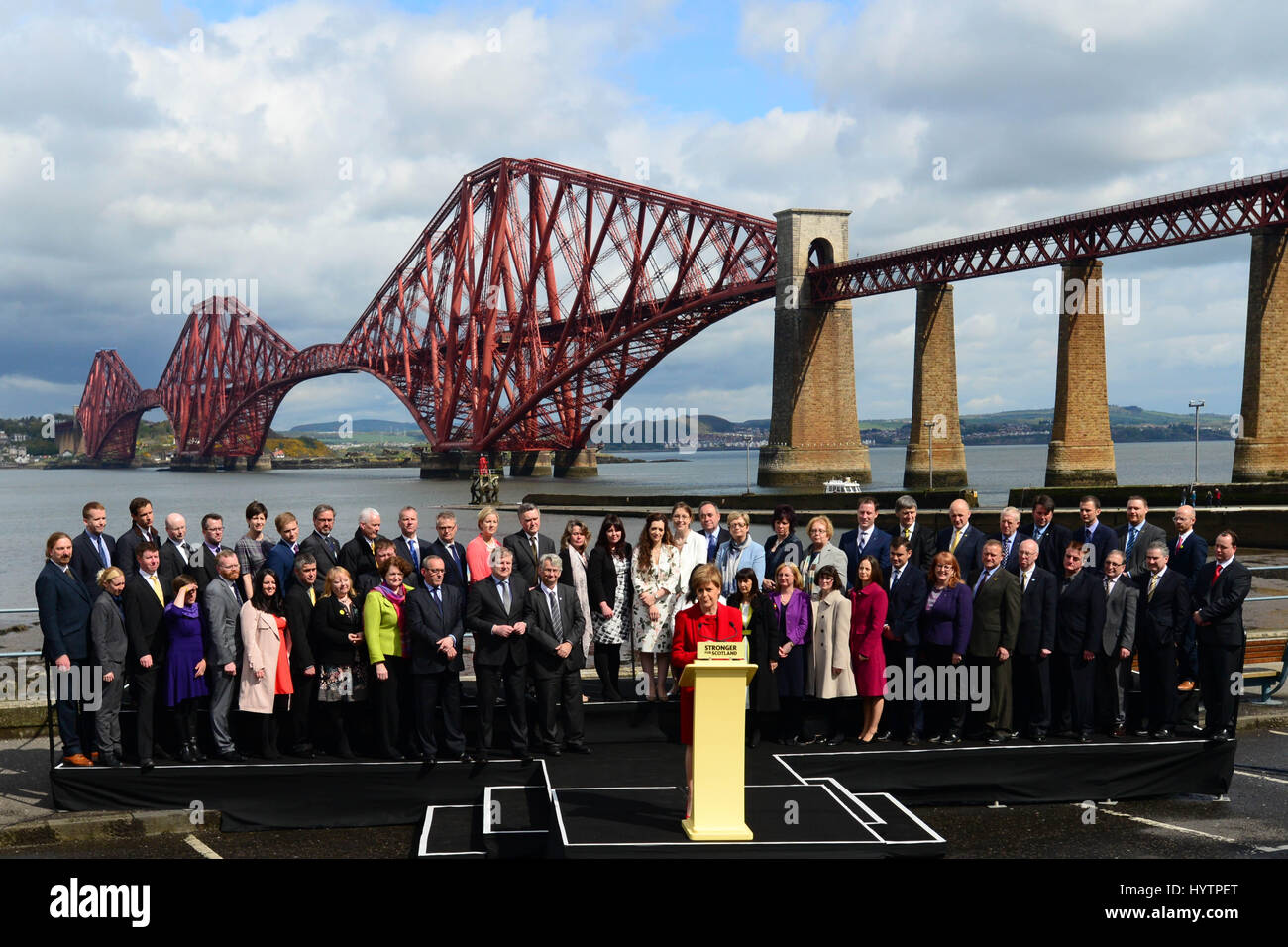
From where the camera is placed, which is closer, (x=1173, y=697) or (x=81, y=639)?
(x=81, y=639)

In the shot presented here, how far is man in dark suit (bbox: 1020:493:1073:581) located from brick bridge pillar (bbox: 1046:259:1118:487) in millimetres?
42505

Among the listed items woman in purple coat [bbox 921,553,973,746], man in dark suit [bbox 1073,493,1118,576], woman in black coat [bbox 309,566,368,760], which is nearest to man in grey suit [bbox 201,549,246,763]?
woman in black coat [bbox 309,566,368,760]

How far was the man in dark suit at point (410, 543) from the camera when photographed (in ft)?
31.7

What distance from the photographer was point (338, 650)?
8.50 metres

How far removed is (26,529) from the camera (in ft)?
190

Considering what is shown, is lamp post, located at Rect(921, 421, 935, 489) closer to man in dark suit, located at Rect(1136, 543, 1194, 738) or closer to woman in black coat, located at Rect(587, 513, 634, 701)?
man in dark suit, located at Rect(1136, 543, 1194, 738)

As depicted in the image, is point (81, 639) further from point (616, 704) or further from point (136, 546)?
point (616, 704)

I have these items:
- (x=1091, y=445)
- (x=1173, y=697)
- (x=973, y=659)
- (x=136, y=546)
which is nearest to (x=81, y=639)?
(x=136, y=546)

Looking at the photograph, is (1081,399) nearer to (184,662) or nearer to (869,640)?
(869,640)

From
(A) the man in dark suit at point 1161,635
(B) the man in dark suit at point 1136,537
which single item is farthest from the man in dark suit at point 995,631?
(B) the man in dark suit at point 1136,537

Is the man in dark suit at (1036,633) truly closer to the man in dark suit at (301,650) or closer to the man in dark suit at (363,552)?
the man in dark suit at (363,552)

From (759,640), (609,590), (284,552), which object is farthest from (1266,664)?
(284,552)
